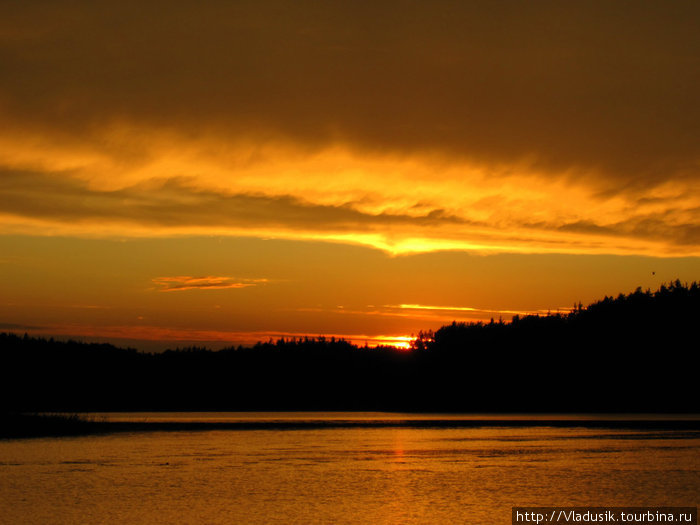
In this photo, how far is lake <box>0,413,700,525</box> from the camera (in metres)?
26.5

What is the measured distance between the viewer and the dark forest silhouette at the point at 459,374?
422ft

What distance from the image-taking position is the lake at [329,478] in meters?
26.5

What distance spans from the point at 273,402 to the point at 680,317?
63391 millimetres

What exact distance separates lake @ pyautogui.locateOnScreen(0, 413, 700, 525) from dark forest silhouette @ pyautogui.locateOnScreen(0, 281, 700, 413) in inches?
2677

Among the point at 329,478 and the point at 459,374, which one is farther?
the point at 459,374

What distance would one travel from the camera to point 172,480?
33625 mm

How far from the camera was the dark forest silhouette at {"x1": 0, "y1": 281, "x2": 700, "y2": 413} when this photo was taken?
128m

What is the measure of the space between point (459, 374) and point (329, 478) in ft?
395

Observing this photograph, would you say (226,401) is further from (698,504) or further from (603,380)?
(698,504)

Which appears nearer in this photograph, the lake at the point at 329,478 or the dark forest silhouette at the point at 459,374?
the lake at the point at 329,478

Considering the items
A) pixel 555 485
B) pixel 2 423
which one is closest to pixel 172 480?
pixel 555 485

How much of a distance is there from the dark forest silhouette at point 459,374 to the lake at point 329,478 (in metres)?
68.0

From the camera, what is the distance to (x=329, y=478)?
34.2 metres

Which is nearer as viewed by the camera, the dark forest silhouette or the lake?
the lake
